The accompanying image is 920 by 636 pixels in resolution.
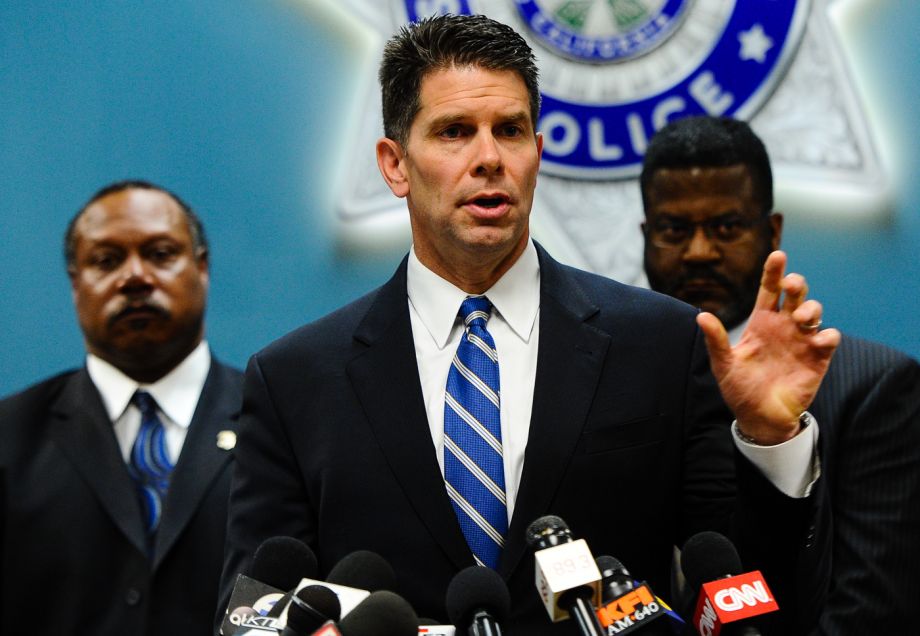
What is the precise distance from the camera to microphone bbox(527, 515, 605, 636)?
138cm

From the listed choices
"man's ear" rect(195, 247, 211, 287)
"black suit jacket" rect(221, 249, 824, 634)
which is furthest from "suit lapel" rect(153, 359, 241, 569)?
"black suit jacket" rect(221, 249, 824, 634)

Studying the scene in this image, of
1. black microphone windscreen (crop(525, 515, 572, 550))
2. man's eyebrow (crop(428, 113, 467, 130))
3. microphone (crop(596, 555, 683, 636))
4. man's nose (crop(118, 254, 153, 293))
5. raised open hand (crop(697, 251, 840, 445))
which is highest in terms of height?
man's eyebrow (crop(428, 113, 467, 130))

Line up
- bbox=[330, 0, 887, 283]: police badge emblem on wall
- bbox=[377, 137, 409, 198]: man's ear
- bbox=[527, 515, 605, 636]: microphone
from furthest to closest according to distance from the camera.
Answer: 1. bbox=[330, 0, 887, 283]: police badge emblem on wall
2. bbox=[377, 137, 409, 198]: man's ear
3. bbox=[527, 515, 605, 636]: microphone

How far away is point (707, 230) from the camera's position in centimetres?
311

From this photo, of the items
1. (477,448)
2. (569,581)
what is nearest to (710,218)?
(477,448)

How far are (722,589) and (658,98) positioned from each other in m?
2.37

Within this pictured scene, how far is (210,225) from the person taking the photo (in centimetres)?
380

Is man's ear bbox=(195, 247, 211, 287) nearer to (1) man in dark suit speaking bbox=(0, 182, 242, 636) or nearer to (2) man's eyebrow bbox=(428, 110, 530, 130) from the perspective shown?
(1) man in dark suit speaking bbox=(0, 182, 242, 636)

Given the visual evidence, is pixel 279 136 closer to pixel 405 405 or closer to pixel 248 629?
pixel 405 405

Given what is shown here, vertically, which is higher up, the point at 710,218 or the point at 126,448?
the point at 710,218

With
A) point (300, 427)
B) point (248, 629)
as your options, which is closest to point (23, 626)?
point (300, 427)

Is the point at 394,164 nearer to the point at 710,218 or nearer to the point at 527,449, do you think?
the point at 527,449

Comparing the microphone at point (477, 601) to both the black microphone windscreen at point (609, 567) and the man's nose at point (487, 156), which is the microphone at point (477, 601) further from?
the man's nose at point (487, 156)

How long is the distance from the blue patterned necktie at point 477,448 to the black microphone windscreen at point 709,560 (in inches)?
18.5
